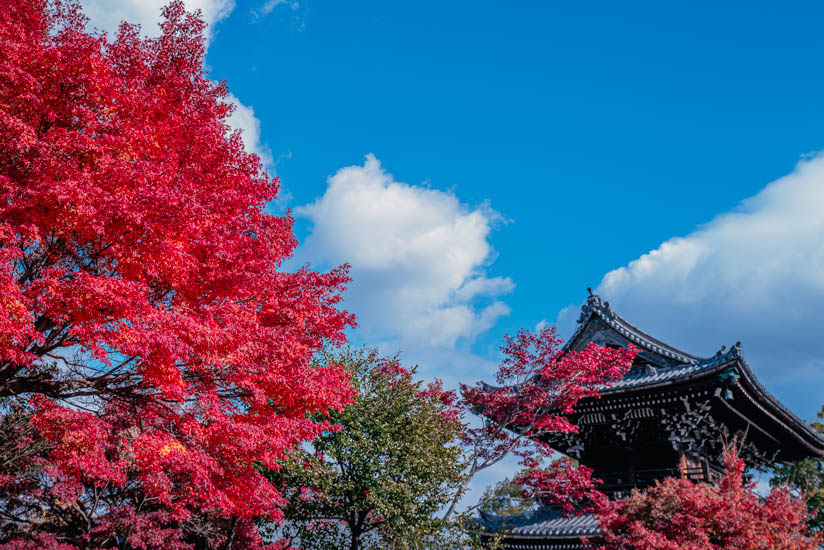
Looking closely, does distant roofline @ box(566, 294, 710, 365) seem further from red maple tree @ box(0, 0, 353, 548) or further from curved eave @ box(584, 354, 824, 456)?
red maple tree @ box(0, 0, 353, 548)

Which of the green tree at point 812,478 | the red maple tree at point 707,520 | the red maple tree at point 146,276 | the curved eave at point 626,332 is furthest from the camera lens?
the green tree at point 812,478

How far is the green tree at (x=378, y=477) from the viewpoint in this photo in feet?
42.1

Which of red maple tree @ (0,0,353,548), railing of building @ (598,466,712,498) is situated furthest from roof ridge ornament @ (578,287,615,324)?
red maple tree @ (0,0,353,548)

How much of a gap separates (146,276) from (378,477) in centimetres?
751

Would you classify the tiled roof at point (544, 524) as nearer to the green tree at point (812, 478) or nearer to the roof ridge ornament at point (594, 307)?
the roof ridge ornament at point (594, 307)

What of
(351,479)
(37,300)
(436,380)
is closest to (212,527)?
(351,479)

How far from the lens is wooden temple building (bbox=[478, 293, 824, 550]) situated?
46.3ft

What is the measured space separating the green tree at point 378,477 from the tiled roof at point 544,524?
294cm

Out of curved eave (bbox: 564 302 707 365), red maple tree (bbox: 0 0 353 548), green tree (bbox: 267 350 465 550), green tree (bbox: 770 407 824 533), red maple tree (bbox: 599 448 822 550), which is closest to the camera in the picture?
red maple tree (bbox: 0 0 353 548)

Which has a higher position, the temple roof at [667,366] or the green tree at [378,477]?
the temple roof at [667,366]

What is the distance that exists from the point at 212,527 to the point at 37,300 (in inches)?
446

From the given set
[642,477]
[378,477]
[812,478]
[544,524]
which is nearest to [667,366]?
[642,477]

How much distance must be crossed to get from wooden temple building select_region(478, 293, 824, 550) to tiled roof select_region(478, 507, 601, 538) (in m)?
0.03

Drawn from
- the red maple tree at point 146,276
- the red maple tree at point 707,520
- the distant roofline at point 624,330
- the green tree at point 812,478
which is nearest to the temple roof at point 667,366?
the distant roofline at point 624,330
